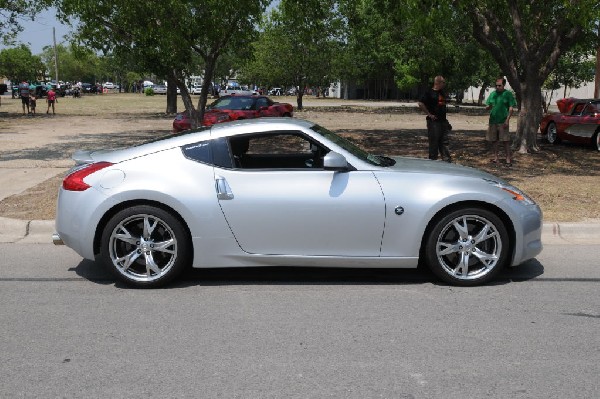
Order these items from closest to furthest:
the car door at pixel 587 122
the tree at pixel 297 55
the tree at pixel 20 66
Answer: the car door at pixel 587 122, the tree at pixel 297 55, the tree at pixel 20 66

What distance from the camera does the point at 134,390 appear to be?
3.66m

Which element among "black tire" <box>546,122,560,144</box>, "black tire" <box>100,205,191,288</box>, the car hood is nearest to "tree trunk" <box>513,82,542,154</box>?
"black tire" <box>546,122,560,144</box>

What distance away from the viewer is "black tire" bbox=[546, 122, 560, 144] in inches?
727

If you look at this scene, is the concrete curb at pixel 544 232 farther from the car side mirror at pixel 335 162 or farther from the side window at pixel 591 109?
the side window at pixel 591 109

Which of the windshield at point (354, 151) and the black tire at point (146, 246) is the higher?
the windshield at point (354, 151)

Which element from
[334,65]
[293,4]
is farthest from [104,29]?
[334,65]

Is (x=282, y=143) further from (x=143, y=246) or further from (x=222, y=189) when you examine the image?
(x=143, y=246)

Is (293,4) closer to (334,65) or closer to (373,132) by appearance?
(373,132)

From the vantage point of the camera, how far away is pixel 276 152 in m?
6.44

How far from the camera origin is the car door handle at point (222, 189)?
548cm

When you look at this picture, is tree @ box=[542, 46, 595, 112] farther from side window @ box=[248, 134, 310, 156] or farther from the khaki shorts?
side window @ box=[248, 134, 310, 156]

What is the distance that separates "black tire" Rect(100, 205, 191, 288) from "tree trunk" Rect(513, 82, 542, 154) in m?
11.4

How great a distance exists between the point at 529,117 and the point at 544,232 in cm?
803

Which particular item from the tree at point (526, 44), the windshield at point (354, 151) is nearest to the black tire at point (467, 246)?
the windshield at point (354, 151)
